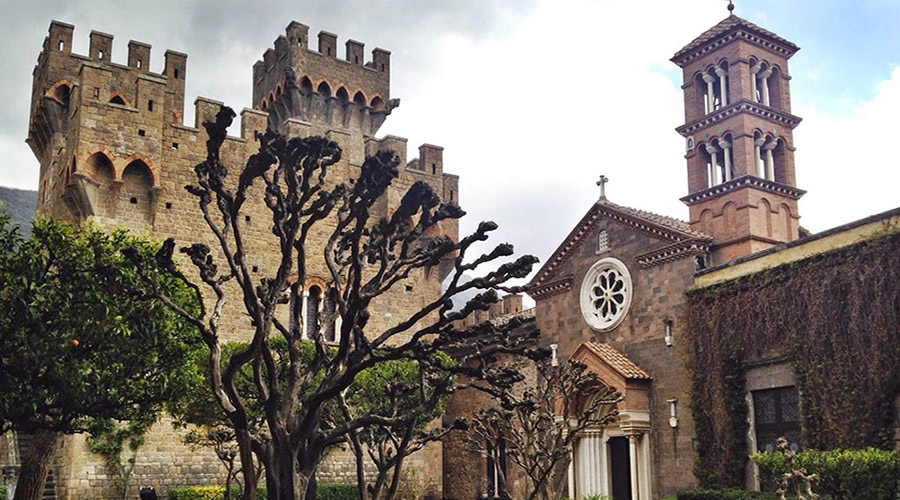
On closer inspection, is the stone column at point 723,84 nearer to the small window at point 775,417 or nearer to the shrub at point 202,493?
the small window at point 775,417

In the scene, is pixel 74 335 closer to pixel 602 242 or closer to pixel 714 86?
pixel 602 242

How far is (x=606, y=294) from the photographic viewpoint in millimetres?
29016

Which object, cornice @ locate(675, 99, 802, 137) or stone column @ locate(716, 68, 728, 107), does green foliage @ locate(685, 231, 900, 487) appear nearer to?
cornice @ locate(675, 99, 802, 137)

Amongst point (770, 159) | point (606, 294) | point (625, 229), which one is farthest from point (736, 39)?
point (606, 294)

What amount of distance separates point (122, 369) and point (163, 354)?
881 millimetres

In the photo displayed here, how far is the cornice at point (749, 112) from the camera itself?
27.0 meters

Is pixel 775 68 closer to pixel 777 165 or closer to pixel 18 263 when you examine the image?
pixel 777 165

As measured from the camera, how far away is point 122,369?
711 inches

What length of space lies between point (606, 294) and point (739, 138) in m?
6.33

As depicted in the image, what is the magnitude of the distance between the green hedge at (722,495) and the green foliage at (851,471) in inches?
151

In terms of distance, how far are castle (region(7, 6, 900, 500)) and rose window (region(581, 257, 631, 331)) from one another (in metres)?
0.06

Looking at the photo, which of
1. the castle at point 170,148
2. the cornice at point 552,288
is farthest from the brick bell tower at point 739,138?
the castle at point 170,148

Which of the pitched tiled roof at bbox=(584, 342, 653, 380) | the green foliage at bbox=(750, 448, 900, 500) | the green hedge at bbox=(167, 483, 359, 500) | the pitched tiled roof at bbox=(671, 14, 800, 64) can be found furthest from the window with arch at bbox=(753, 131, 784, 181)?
the green hedge at bbox=(167, 483, 359, 500)

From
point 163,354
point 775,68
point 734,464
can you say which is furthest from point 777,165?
point 163,354
